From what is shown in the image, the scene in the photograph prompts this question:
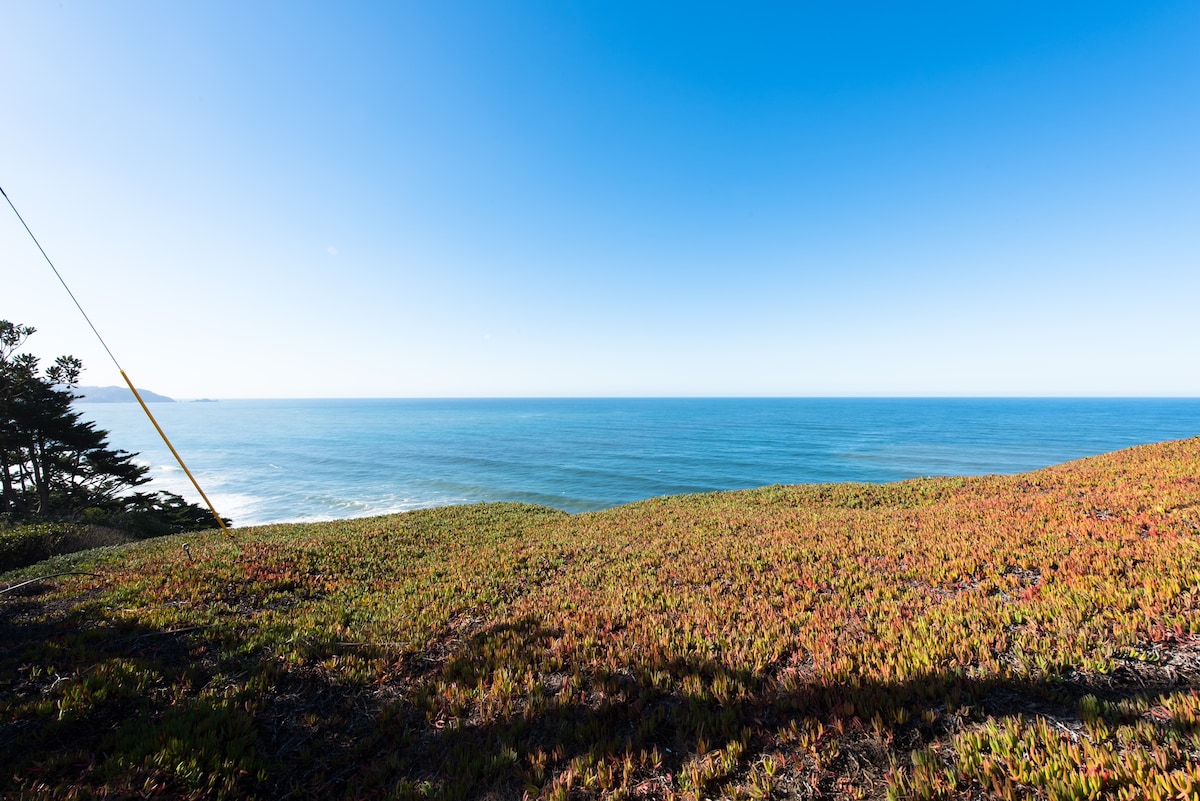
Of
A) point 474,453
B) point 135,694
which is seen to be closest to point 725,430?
point 474,453

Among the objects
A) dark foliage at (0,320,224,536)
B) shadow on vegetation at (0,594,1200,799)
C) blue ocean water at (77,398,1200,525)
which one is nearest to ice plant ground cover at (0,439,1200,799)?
shadow on vegetation at (0,594,1200,799)

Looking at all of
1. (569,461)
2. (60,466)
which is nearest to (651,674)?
(60,466)

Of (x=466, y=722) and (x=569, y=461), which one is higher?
(x=466, y=722)

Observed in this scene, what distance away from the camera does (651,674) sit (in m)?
5.01

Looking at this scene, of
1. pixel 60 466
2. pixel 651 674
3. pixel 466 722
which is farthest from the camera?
pixel 60 466

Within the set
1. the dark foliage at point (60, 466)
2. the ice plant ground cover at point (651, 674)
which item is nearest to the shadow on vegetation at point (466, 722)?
the ice plant ground cover at point (651, 674)

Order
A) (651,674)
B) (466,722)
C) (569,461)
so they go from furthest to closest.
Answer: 1. (569,461)
2. (651,674)
3. (466,722)

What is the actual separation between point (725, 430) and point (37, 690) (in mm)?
92069

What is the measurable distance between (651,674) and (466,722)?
212cm

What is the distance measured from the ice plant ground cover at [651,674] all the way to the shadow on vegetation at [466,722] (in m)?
0.02

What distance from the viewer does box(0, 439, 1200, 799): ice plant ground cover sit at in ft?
→ 11.5

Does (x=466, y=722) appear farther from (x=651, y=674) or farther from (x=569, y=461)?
(x=569, y=461)

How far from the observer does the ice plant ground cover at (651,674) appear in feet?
11.5

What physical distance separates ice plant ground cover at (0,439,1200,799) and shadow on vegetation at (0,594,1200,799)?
24 millimetres
